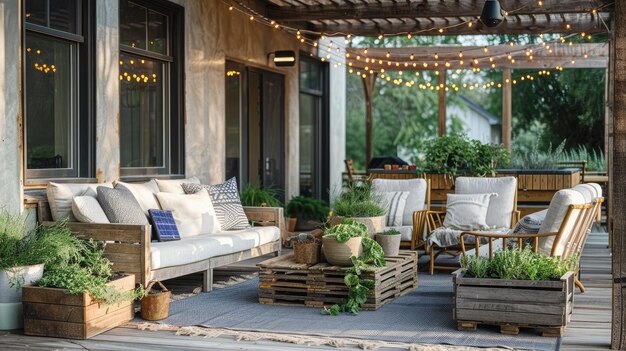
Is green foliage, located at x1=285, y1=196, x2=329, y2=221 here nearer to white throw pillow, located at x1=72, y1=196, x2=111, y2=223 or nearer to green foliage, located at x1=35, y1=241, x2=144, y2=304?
white throw pillow, located at x1=72, y1=196, x2=111, y2=223

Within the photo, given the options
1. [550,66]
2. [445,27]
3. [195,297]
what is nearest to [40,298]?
[195,297]

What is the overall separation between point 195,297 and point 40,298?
5.21 ft

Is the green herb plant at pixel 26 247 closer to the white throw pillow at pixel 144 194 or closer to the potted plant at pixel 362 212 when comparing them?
the white throw pillow at pixel 144 194

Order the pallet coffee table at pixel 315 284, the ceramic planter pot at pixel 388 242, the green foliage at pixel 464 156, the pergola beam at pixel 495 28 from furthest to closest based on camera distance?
the pergola beam at pixel 495 28 < the green foliage at pixel 464 156 < the ceramic planter pot at pixel 388 242 < the pallet coffee table at pixel 315 284

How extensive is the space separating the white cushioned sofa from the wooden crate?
2.11 ft

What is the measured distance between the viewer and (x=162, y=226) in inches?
274

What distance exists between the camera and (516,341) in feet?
16.7

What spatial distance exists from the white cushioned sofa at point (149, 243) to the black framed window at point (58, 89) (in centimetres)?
35

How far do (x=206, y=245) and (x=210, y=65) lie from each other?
3.19 m

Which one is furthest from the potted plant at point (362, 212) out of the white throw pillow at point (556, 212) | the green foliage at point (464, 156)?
the green foliage at point (464, 156)

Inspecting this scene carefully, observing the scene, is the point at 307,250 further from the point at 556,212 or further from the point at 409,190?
the point at 409,190

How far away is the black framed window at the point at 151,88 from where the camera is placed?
8059 millimetres

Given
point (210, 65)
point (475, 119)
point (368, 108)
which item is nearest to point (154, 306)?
point (210, 65)

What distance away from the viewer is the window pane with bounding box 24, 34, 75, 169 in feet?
21.9
